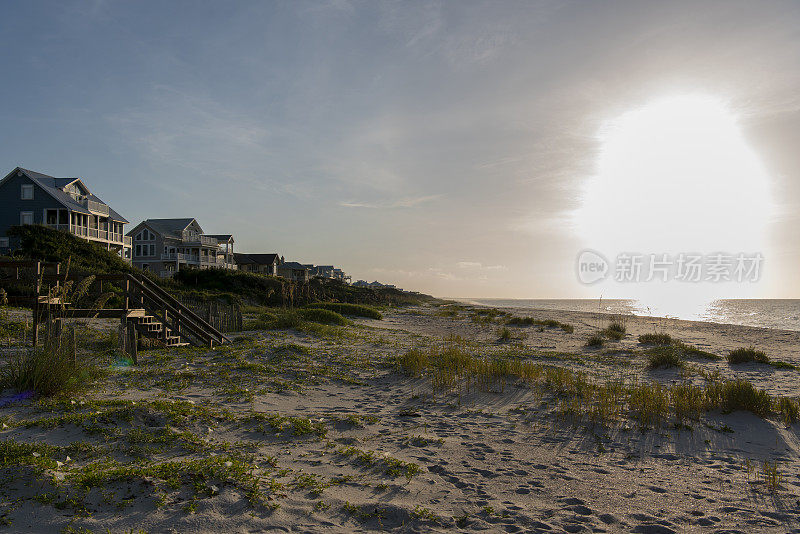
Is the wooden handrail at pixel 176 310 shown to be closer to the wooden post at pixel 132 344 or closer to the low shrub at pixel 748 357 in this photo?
the wooden post at pixel 132 344

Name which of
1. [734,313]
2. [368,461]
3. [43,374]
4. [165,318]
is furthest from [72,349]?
[734,313]

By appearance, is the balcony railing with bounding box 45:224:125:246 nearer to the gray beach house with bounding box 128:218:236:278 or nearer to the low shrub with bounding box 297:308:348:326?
the gray beach house with bounding box 128:218:236:278

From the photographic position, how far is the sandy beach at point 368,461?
3887 millimetres

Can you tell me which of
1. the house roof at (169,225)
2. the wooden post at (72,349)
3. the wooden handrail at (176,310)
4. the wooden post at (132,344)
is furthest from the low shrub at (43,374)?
the house roof at (169,225)

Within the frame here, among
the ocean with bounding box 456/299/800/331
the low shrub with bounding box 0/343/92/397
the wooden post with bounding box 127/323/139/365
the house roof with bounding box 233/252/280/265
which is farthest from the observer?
the house roof with bounding box 233/252/280/265

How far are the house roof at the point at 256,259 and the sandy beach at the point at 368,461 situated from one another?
254 ft

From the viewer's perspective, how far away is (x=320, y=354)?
1214 cm

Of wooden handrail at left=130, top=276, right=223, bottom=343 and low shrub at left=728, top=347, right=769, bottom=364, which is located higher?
wooden handrail at left=130, top=276, right=223, bottom=343

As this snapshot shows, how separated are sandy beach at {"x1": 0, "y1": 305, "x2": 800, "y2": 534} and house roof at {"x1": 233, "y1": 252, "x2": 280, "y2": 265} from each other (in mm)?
77468

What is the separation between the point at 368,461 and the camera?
5.24 metres

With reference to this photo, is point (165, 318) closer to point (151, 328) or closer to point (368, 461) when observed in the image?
point (151, 328)

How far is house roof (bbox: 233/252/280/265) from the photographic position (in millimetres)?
83312

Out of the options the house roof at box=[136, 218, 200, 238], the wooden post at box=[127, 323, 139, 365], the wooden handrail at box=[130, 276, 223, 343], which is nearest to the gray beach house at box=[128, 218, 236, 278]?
the house roof at box=[136, 218, 200, 238]

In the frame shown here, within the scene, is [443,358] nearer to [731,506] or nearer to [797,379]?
[731,506]
